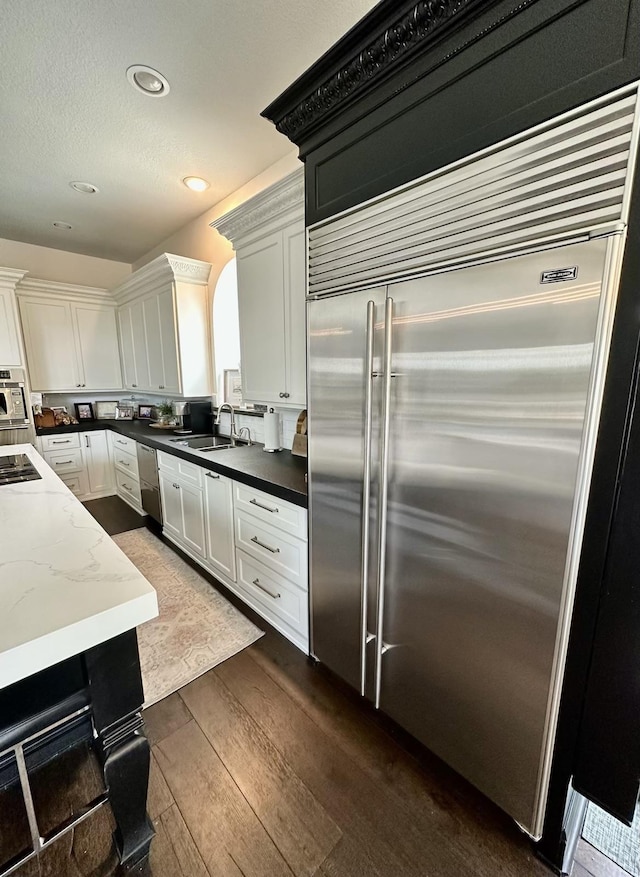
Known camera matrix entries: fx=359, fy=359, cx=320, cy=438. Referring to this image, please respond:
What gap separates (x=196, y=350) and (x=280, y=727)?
2958mm

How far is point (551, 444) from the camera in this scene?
926 millimetres

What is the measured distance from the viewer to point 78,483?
13.8 feet

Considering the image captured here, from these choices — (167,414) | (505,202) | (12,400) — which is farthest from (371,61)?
(12,400)

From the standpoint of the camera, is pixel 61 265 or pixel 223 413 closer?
pixel 223 413

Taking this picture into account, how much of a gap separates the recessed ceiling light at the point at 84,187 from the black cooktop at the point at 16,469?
208 centimetres

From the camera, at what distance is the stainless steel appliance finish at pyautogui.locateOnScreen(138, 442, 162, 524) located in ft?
10.5

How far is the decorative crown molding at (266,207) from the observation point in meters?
1.84

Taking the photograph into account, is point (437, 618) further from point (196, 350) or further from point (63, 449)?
point (63, 449)

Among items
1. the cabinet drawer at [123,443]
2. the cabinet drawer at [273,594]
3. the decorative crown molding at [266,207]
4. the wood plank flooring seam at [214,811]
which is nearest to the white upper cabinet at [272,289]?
the decorative crown molding at [266,207]

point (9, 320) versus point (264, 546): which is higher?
point (9, 320)

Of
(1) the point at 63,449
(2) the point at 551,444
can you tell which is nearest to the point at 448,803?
(2) the point at 551,444

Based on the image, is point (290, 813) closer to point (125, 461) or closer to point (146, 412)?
point (125, 461)

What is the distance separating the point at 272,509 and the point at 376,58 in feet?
5.98

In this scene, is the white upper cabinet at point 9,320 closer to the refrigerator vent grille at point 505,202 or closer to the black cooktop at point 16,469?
the black cooktop at point 16,469
